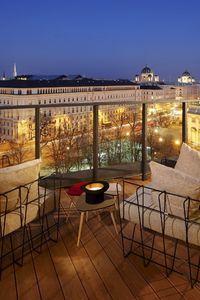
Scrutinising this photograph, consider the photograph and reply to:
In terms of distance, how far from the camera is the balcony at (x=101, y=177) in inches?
94.5

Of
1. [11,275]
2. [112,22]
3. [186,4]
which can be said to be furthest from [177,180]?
[112,22]

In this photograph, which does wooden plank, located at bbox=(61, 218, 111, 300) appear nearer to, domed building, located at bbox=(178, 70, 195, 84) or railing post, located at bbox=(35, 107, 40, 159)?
railing post, located at bbox=(35, 107, 40, 159)

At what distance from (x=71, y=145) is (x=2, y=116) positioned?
1.20 m

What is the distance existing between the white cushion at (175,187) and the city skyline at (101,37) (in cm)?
2954

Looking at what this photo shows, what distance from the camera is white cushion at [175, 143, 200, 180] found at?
2.97 metres

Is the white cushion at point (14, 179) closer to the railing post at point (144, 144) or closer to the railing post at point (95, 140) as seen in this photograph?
the railing post at point (95, 140)

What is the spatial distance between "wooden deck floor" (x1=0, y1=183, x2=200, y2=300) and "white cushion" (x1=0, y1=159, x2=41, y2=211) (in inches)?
22.1

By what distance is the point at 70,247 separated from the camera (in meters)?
3.00

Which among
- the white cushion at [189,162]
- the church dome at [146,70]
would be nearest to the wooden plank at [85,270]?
the white cushion at [189,162]

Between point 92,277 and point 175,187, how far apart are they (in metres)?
0.93

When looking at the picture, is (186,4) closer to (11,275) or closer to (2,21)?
(2,21)

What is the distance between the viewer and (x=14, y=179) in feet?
8.16

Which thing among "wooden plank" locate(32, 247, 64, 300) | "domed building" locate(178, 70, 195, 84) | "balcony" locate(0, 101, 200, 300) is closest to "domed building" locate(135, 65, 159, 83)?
"domed building" locate(178, 70, 195, 84)

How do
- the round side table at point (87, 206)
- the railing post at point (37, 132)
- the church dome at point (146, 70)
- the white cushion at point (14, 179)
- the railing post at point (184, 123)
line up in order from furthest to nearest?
1. the church dome at point (146, 70)
2. the railing post at point (184, 123)
3. the railing post at point (37, 132)
4. the round side table at point (87, 206)
5. the white cushion at point (14, 179)
